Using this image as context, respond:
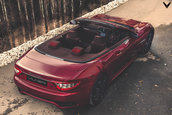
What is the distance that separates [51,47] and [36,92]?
3.38 ft

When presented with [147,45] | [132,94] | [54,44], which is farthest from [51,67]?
[147,45]

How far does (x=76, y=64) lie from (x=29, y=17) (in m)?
3.42

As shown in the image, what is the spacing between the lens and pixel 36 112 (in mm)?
5016

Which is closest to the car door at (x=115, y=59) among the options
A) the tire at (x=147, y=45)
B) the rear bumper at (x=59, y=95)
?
the rear bumper at (x=59, y=95)

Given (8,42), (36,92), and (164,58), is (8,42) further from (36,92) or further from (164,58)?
(164,58)

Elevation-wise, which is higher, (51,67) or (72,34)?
(72,34)

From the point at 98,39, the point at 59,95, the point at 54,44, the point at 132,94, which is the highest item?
the point at 98,39

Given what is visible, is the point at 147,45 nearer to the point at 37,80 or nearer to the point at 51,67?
the point at 51,67

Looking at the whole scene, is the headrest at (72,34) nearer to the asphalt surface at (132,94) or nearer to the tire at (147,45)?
the asphalt surface at (132,94)

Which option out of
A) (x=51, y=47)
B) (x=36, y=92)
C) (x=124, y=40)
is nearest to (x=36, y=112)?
(x=36, y=92)

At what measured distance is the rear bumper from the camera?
4.35 metres

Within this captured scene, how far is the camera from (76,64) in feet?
14.9

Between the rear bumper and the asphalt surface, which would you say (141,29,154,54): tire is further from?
the rear bumper

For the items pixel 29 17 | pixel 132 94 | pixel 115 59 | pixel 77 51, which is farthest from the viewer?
pixel 29 17
